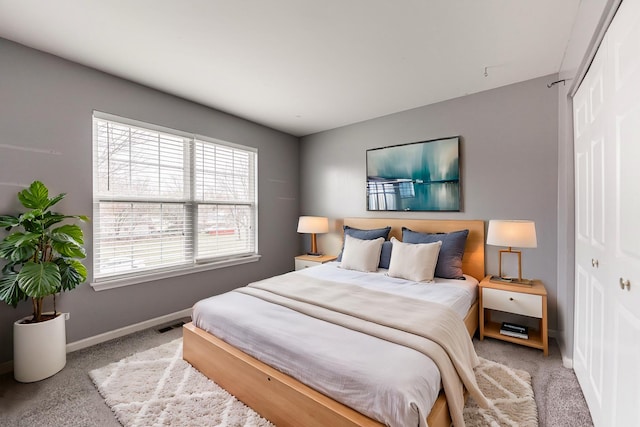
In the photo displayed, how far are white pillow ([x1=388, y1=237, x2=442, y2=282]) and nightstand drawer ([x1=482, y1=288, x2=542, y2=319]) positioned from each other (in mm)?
508

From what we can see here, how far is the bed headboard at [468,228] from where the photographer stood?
2965 millimetres

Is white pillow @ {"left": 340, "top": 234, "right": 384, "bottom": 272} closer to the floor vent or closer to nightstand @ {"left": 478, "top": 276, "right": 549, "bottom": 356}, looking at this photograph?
nightstand @ {"left": 478, "top": 276, "right": 549, "bottom": 356}

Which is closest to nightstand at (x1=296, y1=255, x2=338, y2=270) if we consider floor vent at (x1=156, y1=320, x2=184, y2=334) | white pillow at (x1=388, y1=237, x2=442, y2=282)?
white pillow at (x1=388, y1=237, x2=442, y2=282)

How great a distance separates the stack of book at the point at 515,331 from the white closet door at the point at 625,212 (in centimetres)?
122

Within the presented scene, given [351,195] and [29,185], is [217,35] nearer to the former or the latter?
[29,185]

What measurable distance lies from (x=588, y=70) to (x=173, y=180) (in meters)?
3.65

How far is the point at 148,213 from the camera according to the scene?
9.59 ft

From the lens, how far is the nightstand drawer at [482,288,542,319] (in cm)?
233

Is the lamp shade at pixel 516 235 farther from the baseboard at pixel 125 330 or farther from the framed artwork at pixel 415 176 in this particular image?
the baseboard at pixel 125 330

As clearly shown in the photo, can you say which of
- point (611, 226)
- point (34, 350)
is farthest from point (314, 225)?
point (611, 226)

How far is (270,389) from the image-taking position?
1554mm

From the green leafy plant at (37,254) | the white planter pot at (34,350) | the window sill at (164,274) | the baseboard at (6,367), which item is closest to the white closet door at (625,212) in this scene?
the green leafy plant at (37,254)

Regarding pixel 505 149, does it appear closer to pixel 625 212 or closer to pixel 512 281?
pixel 512 281

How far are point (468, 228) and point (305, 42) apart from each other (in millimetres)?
2467
